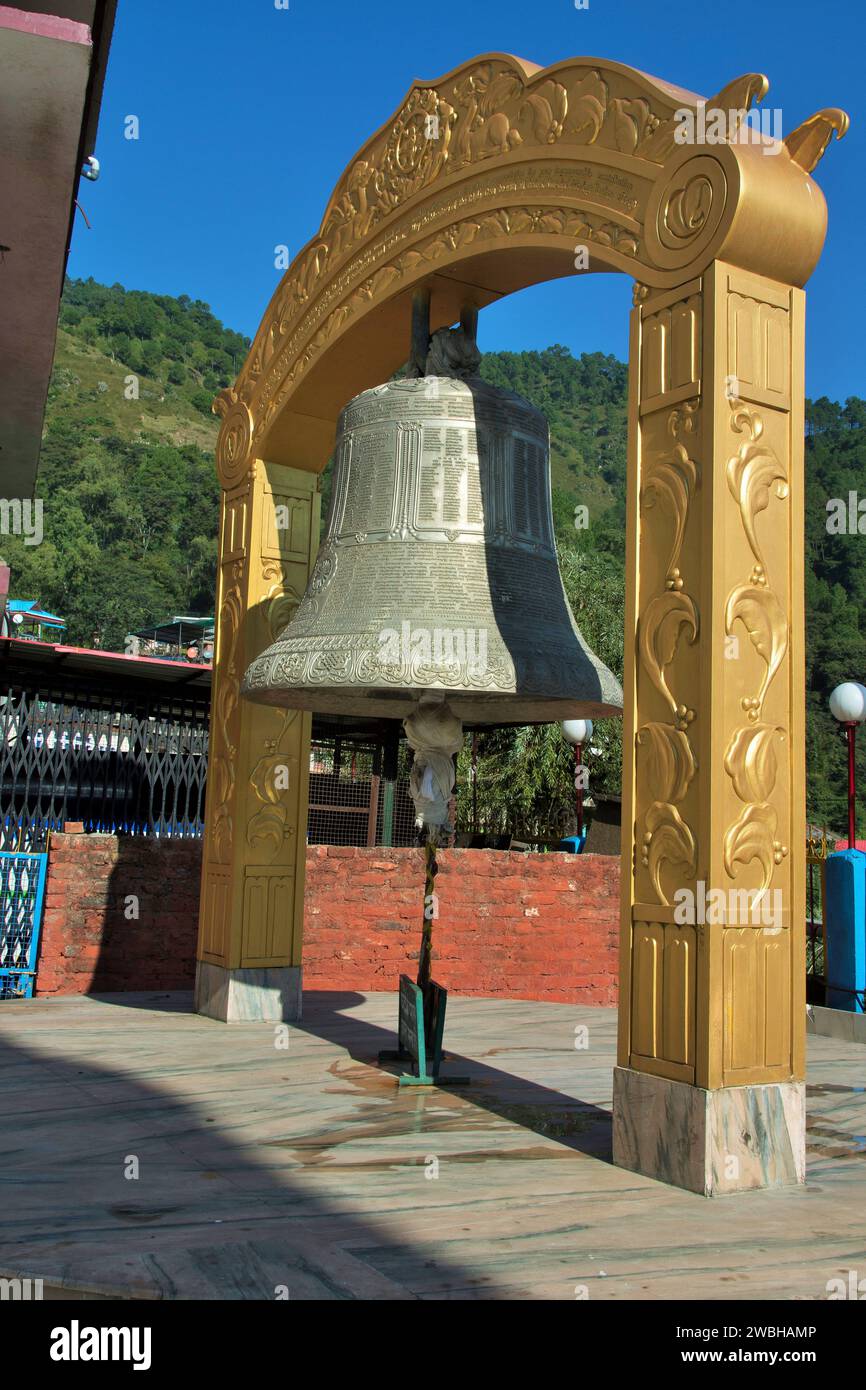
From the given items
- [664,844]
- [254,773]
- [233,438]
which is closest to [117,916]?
[254,773]

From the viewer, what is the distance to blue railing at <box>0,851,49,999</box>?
916 centimetres

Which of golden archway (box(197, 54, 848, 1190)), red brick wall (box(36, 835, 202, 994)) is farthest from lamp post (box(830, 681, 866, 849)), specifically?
red brick wall (box(36, 835, 202, 994))

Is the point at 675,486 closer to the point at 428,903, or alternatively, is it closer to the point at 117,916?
the point at 428,903

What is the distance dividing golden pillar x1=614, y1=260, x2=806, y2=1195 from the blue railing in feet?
19.5

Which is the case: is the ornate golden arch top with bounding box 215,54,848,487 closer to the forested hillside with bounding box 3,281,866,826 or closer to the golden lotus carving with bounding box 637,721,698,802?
the golden lotus carving with bounding box 637,721,698,802

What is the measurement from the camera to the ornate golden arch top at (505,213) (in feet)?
15.2

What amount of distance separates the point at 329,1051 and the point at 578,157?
4737mm

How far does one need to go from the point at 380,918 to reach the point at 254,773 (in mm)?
2574

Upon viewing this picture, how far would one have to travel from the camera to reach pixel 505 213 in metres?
5.80

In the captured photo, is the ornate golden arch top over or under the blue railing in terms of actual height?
over

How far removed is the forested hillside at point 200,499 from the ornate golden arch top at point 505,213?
4.94m

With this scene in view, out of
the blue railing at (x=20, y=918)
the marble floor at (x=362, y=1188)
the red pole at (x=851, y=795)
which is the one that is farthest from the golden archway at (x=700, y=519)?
the blue railing at (x=20, y=918)

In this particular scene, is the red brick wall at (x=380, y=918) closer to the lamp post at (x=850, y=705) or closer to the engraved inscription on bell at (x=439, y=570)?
the lamp post at (x=850, y=705)
